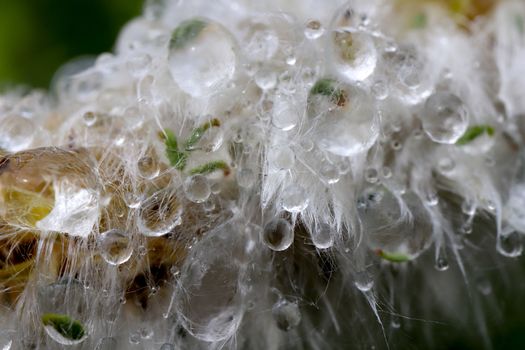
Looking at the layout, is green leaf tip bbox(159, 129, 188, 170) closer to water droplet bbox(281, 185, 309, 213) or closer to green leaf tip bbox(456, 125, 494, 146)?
water droplet bbox(281, 185, 309, 213)

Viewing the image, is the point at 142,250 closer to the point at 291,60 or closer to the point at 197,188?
the point at 197,188

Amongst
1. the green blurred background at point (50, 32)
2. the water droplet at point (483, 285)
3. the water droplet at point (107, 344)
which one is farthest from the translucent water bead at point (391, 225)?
the green blurred background at point (50, 32)

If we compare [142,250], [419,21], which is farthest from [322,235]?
[419,21]

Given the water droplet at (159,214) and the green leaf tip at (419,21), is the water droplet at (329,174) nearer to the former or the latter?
the water droplet at (159,214)

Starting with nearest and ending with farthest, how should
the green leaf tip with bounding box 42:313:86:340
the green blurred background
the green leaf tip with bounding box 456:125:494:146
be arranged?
the green leaf tip with bounding box 42:313:86:340 → the green leaf tip with bounding box 456:125:494:146 → the green blurred background

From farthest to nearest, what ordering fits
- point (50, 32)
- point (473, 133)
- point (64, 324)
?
point (50, 32) < point (473, 133) < point (64, 324)

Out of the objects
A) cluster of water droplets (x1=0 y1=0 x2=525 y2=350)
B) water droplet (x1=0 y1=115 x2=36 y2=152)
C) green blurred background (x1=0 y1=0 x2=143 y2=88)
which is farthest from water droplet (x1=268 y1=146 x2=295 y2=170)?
green blurred background (x1=0 y1=0 x2=143 y2=88)
